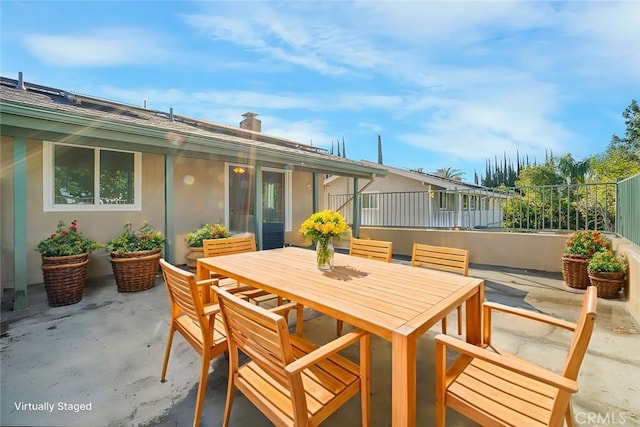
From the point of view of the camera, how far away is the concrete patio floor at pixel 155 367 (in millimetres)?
1755

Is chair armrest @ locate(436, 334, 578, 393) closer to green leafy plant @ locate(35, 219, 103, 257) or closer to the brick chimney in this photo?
green leafy plant @ locate(35, 219, 103, 257)

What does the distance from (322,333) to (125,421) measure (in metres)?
1.74

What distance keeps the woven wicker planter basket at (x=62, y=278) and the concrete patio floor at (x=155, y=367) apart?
16 centimetres

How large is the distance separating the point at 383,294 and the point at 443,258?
135cm

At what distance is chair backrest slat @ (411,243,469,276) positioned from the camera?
2.70 meters

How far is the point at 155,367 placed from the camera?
2.28 metres

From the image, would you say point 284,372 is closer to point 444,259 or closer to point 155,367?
point 155,367

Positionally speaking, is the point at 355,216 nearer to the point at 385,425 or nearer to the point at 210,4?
the point at 210,4

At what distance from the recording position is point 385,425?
1.68m

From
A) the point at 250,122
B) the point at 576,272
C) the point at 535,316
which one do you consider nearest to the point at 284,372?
the point at 535,316

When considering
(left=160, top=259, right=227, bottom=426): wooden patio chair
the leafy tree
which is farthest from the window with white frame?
the leafy tree

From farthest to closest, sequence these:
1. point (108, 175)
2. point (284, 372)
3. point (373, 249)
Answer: point (108, 175)
point (373, 249)
point (284, 372)

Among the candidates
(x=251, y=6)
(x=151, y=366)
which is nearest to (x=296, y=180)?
(x=251, y=6)

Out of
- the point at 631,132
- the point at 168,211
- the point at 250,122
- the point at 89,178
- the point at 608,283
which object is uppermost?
the point at 631,132
